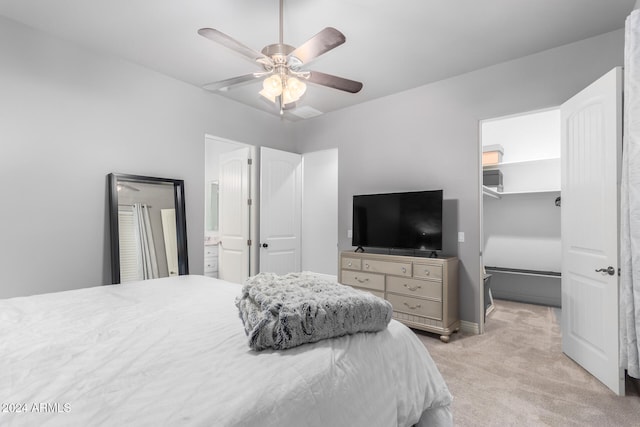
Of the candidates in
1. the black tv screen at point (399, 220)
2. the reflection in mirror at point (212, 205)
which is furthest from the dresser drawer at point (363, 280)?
the reflection in mirror at point (212, 205)

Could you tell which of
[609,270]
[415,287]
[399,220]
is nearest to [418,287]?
[415,287]

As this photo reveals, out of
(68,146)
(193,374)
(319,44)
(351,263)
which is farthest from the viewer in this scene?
(351,263)

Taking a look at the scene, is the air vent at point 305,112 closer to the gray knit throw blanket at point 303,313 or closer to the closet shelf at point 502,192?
the closet shelf at point 502,192

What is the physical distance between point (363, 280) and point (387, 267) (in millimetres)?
348

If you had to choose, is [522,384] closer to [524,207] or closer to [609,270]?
[609,270]

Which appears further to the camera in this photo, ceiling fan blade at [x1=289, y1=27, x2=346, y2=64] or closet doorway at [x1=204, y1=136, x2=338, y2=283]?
closet doorway at [x1=204, y1=136, x2=338, y2=283]

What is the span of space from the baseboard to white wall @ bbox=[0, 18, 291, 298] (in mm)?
3191

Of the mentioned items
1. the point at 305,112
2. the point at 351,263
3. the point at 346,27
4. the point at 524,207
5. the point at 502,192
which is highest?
the point at 346,27

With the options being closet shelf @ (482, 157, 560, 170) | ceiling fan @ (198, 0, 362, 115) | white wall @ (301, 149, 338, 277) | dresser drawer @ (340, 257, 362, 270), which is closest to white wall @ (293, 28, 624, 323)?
dresser drawer @ (340, 257, 362, 270)

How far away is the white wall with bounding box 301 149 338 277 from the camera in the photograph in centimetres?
508

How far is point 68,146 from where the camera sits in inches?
105

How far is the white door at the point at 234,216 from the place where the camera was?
165 inches

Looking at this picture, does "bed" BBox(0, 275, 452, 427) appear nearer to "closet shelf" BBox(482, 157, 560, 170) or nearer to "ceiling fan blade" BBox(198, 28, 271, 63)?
"ceiling fan blade" BBox(198, 28, 271, 63)

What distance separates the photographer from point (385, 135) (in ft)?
12.9
